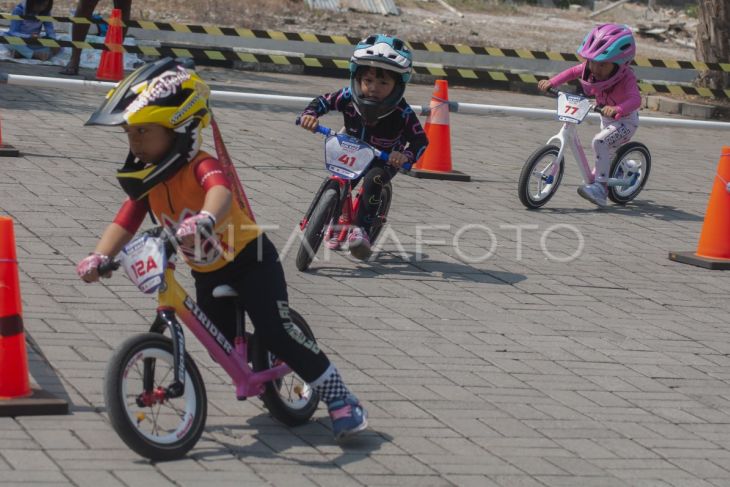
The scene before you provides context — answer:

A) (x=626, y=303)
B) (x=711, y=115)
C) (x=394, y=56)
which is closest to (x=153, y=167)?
(x=394, y=56)

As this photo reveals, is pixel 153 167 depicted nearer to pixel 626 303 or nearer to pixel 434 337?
pixel 434 337

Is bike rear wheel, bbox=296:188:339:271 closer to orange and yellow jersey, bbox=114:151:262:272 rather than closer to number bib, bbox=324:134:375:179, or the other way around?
number bib, bbox=324:134:375:179

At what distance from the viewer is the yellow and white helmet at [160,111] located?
5.02 m

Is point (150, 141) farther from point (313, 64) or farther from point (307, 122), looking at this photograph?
point (313, 64)

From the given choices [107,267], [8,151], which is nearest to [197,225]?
[107,267]

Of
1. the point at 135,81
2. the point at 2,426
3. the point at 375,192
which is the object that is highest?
the point at 135,81

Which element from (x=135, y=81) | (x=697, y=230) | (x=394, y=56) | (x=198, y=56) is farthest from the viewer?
(x=198, y=56)

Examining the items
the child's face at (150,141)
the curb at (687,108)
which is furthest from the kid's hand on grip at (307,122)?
the curb at (687,108)

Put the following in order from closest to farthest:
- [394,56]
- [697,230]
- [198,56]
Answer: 1. [394,56]
2. [697,230]
3. [198,56]

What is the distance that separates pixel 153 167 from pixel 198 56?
11366 mm

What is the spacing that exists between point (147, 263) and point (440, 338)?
8.71 ft

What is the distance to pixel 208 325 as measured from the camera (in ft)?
17.4

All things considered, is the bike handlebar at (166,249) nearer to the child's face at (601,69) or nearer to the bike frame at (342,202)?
the bike frame at (342,202)

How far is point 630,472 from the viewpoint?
554 centimetres
